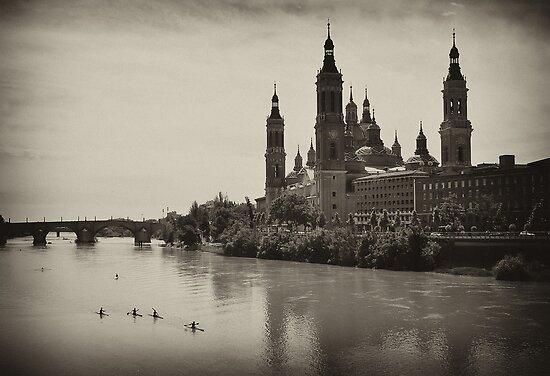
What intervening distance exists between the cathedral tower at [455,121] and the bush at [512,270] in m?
63.4

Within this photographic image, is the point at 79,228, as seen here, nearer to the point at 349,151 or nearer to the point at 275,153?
the point at 275,153

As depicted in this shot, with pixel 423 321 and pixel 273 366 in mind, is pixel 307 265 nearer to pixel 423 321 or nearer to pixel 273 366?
pixel 423 321

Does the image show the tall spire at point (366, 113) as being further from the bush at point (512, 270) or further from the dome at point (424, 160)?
the bush at point (512, 270)

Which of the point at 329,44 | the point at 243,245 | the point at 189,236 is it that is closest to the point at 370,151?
the point at 329,44

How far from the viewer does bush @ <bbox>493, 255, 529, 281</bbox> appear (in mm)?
64287

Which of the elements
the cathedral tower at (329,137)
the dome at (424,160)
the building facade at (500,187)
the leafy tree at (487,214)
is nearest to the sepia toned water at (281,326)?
the leafy tree at (487,214)

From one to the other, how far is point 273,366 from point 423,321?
48.3 feet

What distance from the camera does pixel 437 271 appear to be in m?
74.2

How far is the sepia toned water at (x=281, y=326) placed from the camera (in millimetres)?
35500

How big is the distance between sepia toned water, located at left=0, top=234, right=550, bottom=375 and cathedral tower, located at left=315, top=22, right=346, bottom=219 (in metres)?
62.0

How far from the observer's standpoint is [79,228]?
589 feet

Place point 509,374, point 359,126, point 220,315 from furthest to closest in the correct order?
point 359,126, point 220,315, point 509,374

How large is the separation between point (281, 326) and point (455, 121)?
93.4m

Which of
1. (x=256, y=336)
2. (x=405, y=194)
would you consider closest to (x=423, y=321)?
(x=256, y=336)
